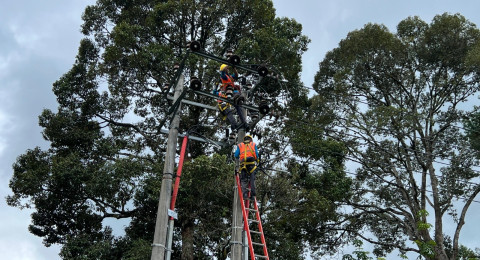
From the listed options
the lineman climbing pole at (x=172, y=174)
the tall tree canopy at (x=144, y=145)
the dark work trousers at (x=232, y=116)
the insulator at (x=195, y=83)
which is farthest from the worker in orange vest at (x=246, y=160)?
the tall tree canopy at (x=144, y=145)

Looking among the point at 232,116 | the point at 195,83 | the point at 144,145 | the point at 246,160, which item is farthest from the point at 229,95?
the point at 144,145

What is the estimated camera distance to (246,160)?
976cm

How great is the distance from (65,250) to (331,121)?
38.8 ft

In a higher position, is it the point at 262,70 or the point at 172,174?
the point at 262,70

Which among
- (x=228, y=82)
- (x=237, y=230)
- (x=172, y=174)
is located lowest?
(x=237, y=230)

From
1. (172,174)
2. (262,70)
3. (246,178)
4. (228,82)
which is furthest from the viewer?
(228,82)

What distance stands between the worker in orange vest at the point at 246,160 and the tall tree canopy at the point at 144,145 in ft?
19.2

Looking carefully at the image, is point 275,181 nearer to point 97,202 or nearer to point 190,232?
point 190,232

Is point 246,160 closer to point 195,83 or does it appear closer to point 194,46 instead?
point 195,83

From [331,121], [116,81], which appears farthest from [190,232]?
[331,121]

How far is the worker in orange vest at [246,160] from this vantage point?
9.76 meters

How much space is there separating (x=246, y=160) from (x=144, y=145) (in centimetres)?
1102

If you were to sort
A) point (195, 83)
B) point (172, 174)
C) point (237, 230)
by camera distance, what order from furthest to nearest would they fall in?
point (195, 83) → point (237, 230) → point (172, 174)

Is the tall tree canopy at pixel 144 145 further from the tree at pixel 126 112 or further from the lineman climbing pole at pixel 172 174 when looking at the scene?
the lineman climbing pole at pixel 172 174
